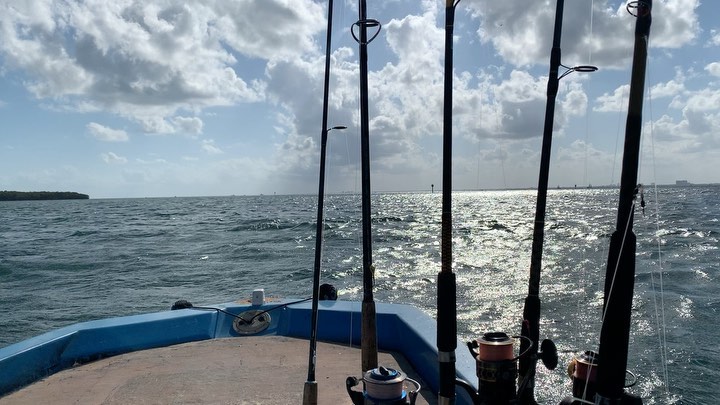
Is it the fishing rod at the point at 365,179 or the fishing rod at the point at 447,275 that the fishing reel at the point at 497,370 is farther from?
the fishing rod at the point at 365,179

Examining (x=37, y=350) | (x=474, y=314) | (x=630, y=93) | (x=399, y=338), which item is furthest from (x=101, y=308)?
(x=630, y=93)

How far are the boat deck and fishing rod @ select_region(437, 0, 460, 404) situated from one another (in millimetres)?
1804

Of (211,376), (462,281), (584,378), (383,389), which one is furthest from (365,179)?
(462,281)

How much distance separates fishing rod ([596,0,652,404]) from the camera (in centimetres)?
281

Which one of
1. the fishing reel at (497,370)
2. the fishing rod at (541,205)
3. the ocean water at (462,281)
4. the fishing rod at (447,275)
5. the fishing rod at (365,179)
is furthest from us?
the ocean water at (462,281)

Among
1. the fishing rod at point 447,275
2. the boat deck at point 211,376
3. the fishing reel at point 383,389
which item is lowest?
the boat deck at point 211,376

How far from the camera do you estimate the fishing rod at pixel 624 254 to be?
2.81 m

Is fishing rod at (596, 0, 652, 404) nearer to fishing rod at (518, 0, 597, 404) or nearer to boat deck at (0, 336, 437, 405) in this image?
fishing rod at (518, 0, 597, 404)

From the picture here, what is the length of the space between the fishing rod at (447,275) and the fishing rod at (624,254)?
96 cm

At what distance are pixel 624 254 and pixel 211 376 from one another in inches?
175

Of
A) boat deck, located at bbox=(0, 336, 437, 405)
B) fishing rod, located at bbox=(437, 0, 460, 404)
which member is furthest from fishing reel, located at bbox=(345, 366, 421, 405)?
boat deck, located at bbox=(0, 336, 437, 405)

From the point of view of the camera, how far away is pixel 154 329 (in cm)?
707

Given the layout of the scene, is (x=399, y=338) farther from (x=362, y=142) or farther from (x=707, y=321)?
(x=707, y=321)

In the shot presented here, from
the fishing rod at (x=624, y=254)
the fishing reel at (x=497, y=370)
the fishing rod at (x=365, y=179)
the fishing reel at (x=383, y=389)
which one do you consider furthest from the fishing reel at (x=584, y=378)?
the fishing rod at (x=365, y=179)
